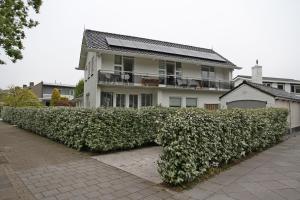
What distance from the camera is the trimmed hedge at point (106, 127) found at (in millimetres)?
8297

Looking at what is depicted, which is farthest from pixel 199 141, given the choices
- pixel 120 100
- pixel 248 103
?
pixel 120 100

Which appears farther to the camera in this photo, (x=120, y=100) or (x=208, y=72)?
(x=208, y=72)

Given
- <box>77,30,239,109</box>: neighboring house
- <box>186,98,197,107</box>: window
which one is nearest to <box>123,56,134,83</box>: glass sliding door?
<box>77,30,239,109</box>: neighboring house

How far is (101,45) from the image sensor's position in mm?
18281

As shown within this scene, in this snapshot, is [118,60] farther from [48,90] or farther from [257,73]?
[48,90]

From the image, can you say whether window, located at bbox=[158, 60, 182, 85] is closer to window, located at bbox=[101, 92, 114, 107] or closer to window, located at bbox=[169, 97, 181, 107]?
window, located at bbox=[169, 97, 181, 107]

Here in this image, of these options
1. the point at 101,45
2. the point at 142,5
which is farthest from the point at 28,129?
the point at 142,5

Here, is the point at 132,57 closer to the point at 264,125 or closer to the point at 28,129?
the point at 28,129

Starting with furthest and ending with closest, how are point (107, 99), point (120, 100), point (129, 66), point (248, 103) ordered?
point (129, 66) < point (120, 100) < point (107, 99) < point (248, 103)

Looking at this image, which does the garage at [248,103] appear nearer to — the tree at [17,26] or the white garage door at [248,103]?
the white garage door at [248,103]

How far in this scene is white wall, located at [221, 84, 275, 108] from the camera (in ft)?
49.7

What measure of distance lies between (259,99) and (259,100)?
0.22 ft

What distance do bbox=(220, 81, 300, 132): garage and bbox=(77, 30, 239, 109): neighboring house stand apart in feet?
15.5

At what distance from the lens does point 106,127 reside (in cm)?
841
